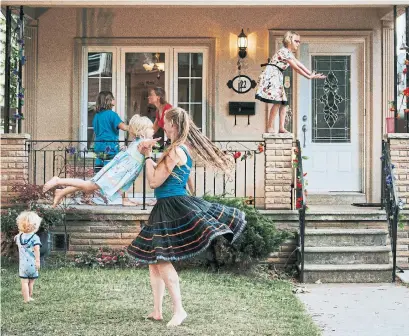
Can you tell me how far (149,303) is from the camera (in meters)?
7.74

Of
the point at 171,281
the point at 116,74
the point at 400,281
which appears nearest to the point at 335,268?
the point at 400,281

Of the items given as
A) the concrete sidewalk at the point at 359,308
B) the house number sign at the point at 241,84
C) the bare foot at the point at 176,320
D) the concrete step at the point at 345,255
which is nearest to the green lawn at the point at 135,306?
the bare foot at the point at 176,320

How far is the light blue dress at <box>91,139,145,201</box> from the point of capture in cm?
671

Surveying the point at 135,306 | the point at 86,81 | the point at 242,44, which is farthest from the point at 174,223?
the point at 86,81

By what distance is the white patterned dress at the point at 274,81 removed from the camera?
427 inches

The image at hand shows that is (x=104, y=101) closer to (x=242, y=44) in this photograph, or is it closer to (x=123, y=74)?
(x=123, y=74)

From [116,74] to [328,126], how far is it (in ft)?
11.0

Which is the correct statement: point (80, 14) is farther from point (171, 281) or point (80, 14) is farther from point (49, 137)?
point (171, 281)

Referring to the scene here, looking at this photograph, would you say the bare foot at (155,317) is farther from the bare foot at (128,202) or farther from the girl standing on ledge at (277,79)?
the girl standing on ledge at (277,79)

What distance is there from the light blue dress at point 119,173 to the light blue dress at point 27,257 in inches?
61.2

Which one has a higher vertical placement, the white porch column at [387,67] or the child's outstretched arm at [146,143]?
the white porch column at [387,67]

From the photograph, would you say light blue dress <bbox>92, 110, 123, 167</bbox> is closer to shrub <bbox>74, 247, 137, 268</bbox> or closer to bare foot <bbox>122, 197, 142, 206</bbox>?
bare foot <bbox>122, 197, 142, 206</bbox>

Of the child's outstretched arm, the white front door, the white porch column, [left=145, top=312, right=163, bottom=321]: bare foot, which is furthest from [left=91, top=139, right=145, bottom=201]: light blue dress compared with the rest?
the white porch column

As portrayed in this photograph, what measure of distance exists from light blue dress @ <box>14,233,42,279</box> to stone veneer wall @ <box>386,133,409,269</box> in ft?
16.6
